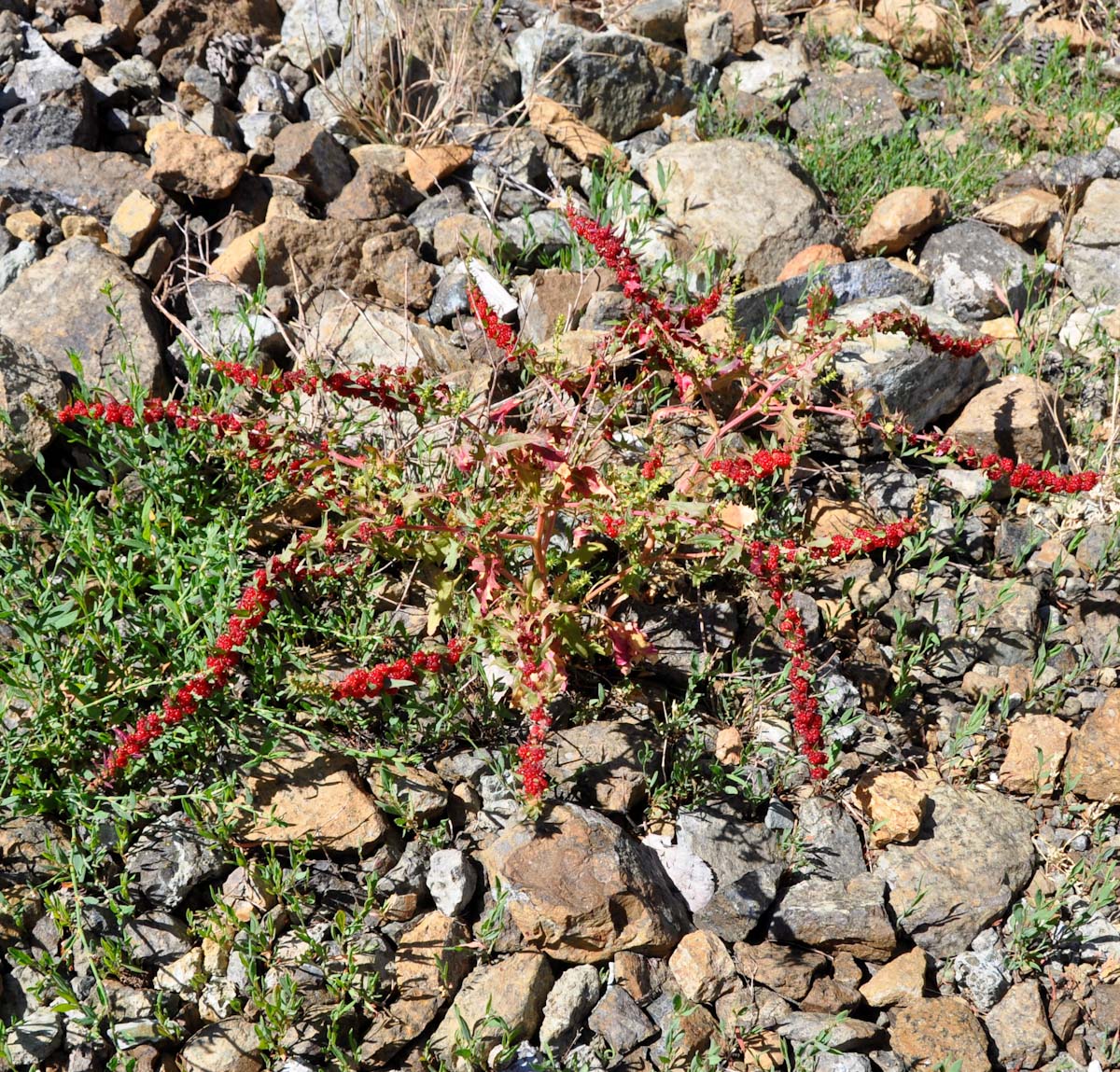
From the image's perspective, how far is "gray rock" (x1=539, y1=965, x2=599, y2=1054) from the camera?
2.86m

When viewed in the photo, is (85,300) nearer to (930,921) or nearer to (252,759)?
(252,759)

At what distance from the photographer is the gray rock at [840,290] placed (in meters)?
4.38

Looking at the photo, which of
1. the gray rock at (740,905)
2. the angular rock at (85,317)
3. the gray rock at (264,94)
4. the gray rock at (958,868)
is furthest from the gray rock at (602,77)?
the gray rock at (740,905)

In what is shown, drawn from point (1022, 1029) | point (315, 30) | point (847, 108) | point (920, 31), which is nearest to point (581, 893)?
point (1022, 1029)

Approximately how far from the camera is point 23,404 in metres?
3.66

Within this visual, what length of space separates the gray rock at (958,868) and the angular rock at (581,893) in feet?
2.19

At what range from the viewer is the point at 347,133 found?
529 cm

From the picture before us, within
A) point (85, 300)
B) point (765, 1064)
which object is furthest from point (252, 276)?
point (765, 1064)

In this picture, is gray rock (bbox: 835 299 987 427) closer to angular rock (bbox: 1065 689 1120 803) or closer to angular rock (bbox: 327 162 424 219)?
angular rock (bbox: 1065 689 1120 803)

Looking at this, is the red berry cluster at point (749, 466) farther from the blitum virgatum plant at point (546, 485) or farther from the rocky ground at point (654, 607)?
the rocky ground at point (654, 607)

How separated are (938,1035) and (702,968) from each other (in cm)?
63

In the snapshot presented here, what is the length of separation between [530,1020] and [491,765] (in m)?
0.72

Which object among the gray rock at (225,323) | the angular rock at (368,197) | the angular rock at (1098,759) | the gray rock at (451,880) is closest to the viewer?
the gray rock at (451,880)

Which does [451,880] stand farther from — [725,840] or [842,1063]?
[842,1063]
